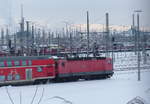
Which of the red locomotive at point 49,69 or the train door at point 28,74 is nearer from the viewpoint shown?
the red locomotive at point 49,69

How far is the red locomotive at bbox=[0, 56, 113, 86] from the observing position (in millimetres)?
16547

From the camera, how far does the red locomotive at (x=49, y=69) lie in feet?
54.3

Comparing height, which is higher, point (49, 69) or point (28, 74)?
point (49, 69)

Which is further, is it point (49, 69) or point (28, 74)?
point (49, 69)

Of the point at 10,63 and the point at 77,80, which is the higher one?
the point at 10,63

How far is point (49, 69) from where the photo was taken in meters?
17.7

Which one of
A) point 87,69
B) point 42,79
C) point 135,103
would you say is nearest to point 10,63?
point 42,79

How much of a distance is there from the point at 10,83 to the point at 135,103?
11.4 metres

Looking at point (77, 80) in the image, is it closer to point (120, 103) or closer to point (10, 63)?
point (10, 63)

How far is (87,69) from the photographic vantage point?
18.7m

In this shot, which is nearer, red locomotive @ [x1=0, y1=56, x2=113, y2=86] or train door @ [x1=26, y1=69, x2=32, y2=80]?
red locomotive @ [x1=0, y1=56, x2=113, y2=86]

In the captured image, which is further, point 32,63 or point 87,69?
point 87,69

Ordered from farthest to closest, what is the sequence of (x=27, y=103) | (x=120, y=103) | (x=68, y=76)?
(x=68, y=76) < (x=27, y=103) < (x=120, y=103)

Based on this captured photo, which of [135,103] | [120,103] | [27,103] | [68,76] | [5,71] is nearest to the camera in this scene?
[135,103]
